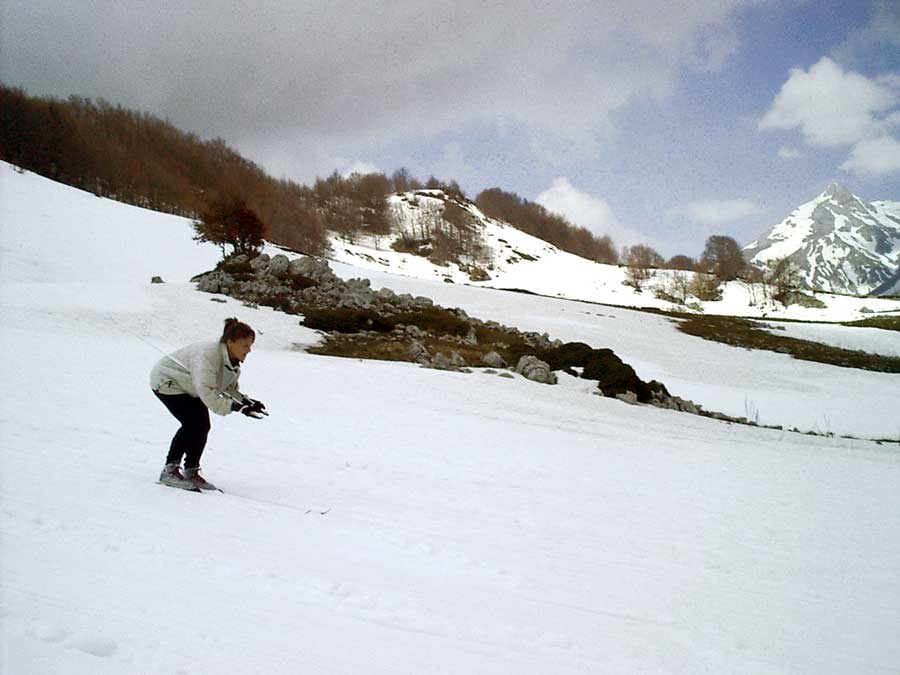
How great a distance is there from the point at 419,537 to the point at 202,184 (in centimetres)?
11545

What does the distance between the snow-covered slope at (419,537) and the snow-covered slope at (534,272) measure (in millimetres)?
64605

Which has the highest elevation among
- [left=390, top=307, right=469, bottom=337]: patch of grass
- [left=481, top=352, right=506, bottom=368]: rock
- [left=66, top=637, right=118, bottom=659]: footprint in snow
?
[left=390, top=307, right=469, bottom=337]: patch of grass

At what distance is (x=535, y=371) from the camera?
20.2 metres

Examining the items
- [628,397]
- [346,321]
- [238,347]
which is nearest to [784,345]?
[628,397]

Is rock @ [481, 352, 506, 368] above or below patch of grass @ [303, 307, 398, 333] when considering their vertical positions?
below

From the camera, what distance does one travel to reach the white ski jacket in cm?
552

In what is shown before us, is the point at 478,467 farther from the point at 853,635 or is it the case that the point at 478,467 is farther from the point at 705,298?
the point at 705,298

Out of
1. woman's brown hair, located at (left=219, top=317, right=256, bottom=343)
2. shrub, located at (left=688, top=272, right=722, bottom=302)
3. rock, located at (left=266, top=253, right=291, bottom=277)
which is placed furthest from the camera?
shrub, located at (left=688, top=272, right=722, bottom=302)

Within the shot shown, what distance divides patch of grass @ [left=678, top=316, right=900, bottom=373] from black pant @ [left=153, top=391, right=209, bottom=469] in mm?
36556

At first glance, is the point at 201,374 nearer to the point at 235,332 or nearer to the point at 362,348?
the point at 235,332

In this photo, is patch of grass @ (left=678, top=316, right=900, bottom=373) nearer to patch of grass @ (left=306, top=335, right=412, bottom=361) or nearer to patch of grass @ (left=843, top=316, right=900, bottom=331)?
patch of grass @ (left=843, top=316, right=900, bottom=331)

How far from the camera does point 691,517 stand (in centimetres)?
768

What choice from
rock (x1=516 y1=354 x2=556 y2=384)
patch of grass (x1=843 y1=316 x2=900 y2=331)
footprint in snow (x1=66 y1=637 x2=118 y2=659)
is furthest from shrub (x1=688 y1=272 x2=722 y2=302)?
footprint in snow (x1=66 y1=637 x2=118 y2=659)

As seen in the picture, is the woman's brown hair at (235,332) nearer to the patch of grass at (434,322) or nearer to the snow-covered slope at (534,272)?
the patch of grass at (434,322)
